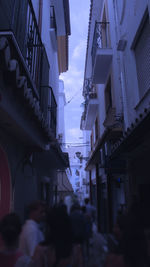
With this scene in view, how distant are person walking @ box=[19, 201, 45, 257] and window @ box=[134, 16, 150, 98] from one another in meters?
4.48

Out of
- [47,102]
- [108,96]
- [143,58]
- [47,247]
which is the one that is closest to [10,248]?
[47,247]

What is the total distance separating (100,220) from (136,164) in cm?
756

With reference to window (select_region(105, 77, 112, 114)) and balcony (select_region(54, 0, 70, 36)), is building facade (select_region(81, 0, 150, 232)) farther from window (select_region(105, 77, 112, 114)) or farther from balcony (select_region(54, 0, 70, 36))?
balcony (select_region(54, 0, 70, 36))

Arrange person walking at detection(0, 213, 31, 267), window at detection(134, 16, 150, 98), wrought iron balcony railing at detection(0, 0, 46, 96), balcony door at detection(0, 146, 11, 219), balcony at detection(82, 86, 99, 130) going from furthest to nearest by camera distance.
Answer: balcony at detection(82, 86, 99, 130) < window at detection(134, 16, 150, 98) < balcony door at detection(0, 146, 11, 219) < wrought iron balcony railing at detection(0, 0, 46, 96) < person walking at detection(0, 213, 31, 267)

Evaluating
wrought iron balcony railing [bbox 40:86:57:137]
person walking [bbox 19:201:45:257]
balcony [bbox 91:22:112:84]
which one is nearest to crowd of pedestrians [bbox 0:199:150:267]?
person walking [bbox 19:201:45:257]

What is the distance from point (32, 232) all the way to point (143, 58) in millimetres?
5655

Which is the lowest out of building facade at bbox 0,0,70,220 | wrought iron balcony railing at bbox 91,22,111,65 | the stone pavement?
the stone pavement

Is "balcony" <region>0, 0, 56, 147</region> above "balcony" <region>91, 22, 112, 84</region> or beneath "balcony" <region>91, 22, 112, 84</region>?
beneath

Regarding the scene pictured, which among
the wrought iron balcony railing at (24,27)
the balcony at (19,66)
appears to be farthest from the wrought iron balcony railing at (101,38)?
the balcony at (19,66)

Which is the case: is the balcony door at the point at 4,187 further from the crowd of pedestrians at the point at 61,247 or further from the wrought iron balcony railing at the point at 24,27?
the wrought iron balcony railing at the point at 24,27

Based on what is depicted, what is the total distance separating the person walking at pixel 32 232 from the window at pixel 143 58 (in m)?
4.48

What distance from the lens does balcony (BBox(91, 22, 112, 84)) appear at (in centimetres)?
974

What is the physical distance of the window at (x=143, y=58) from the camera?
20.2ft

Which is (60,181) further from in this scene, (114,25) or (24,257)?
(24,257)
